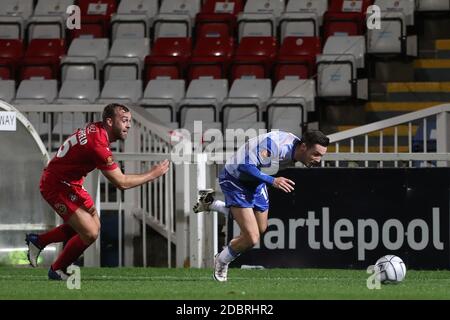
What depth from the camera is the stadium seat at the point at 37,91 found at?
21188mm

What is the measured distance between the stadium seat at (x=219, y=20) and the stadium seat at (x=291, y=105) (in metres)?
2.09

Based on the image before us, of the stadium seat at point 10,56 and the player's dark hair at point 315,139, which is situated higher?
the stadium seat at point 10,56

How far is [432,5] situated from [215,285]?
9.95 m

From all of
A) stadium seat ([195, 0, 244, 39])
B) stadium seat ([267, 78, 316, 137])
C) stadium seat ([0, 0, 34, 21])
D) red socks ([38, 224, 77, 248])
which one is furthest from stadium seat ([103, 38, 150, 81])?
red socks ([38, 224, 77, 248])

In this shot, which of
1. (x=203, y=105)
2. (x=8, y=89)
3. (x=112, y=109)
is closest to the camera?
(x=112, y=109)

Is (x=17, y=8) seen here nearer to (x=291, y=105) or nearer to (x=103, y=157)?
(x=291, y=105)

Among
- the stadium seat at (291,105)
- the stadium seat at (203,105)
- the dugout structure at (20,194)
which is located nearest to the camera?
the dugout structure at (20,194)

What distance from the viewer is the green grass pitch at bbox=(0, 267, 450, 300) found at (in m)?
11.1

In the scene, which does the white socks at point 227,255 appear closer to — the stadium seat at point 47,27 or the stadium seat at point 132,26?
the stadium seat at point 132,26

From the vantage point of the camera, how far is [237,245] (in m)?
13.1

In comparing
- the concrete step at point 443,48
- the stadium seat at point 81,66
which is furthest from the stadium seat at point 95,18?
the concrete step at point 443,48

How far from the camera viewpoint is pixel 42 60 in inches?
874

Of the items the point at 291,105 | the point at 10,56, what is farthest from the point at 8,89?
the point at 291,105
